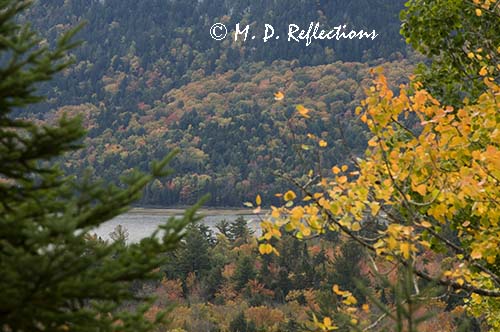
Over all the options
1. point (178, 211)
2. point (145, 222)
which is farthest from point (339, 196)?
point (178, 211)

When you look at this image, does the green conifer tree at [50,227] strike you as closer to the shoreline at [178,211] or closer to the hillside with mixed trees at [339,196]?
the hillside with mixed trees at [339,196]

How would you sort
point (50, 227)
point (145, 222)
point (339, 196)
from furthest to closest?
point (145, 222), point (339, 196), point (50, 227)

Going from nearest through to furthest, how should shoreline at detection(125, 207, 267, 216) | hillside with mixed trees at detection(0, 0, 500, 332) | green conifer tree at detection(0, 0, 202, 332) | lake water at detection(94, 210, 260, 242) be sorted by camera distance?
green conifer tree at detection(0, 0, 202, 332) < hillside with mixed trees at detection(0, 0, 500, 332) < lake water at detection(94, 210, 260, 242) < shoreline at detection(125, 207, 267, 216)

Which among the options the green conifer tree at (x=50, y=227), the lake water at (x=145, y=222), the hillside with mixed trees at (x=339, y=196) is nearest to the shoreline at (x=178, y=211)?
the lake water at (x=145, y=222)

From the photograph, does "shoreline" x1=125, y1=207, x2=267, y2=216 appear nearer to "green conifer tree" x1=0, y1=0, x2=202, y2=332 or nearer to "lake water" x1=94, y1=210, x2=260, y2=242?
"lake water" x1=94, y1=210, x2=260, y2=242

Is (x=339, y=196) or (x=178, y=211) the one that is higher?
(x=339, y=196)

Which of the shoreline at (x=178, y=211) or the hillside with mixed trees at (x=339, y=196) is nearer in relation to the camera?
the hillside with mixed trees at (x=339, y=196)

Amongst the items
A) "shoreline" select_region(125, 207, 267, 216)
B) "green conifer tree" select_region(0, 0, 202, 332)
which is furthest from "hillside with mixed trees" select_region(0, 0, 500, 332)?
"shoreline" select_region(125, 207, 267, 216)

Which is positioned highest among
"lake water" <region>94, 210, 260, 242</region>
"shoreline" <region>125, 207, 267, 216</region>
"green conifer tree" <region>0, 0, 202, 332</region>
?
"green conifer tree" <region>0, 0, 202, 332</region>

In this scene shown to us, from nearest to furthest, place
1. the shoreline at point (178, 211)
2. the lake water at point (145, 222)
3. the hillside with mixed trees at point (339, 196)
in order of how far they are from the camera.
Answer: the hillside with mixed trees at point (339, 196) → the lake water at point (145, 222) → the shoreline at point (178, 211)

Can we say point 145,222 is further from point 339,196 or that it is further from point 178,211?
point 339,196

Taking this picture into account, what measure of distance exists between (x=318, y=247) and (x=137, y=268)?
67.1 meters

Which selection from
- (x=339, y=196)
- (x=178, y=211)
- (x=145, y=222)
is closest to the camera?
(x=339, y=196)

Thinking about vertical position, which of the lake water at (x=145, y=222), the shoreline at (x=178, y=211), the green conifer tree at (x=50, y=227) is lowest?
the lake water at (x=145, y=222)
